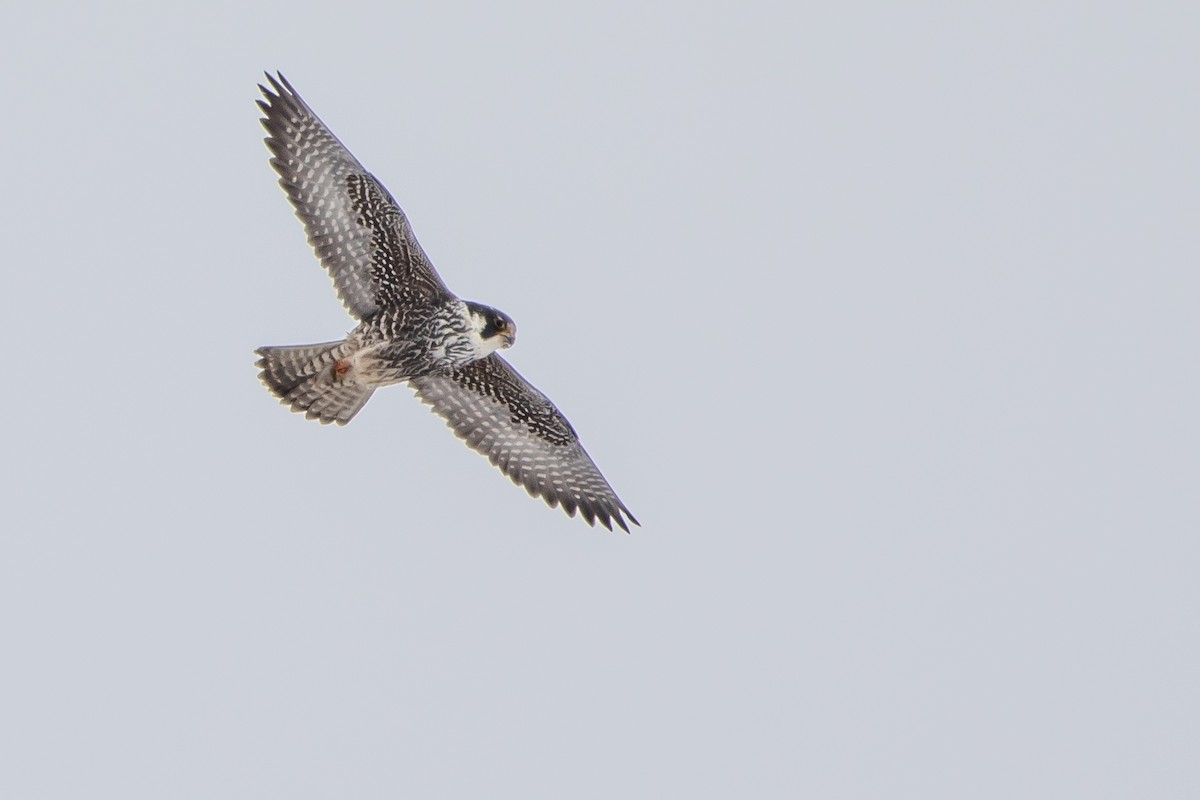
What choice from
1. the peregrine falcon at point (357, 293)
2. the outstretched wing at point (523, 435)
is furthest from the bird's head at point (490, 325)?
the outstretched wing at point (523, 435)

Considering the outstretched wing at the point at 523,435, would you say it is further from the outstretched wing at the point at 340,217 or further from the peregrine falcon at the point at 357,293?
the outstretched wing at the point at 340,217

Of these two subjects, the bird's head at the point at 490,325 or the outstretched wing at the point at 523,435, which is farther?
the outstretched wing at the point at 523,435

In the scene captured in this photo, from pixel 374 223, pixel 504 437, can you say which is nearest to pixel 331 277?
pixel 374 223

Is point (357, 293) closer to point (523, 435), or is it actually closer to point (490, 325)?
point (490, 325)

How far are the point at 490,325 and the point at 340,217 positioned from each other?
142 centimetres

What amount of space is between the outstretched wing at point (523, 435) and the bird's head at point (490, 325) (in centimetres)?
88

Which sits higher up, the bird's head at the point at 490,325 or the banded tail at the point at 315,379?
the bird's head at the point at 490,325

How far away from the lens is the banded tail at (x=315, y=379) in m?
14.8

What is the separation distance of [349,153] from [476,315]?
5.14 feet

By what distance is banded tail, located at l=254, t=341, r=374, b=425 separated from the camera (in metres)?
14.8

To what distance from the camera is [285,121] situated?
14930mm

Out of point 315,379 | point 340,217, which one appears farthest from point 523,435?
point 340,217

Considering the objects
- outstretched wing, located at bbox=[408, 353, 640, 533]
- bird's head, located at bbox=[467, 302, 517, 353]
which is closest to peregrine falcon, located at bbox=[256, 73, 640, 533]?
bird's head, located at bbox=[467, 302, 517, 353]

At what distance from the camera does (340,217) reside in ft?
48.9
